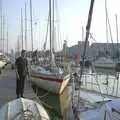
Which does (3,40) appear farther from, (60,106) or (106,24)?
(60,106)

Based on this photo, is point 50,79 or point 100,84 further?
point 100,84

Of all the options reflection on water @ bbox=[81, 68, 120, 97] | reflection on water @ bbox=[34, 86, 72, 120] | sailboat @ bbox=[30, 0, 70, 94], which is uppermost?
sailboat @ bbox=[30, 0, 70, 94]

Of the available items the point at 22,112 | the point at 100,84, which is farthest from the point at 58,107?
the point at 100,84

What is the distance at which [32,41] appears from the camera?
1416 inches

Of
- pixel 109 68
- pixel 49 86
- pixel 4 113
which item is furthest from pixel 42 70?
pixel 109 68

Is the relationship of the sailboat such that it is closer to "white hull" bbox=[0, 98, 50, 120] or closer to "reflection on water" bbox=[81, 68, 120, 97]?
"reflection on water" bbox=[81, 68, 120, 97]

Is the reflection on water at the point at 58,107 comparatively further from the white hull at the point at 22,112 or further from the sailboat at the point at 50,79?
the white hull at the point at 22,112

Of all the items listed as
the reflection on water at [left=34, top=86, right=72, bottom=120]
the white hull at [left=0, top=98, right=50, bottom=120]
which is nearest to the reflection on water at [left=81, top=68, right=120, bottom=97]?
the reflection on water at [left=34, top=86, right=72, bottom=120]

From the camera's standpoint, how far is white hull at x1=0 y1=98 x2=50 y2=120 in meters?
7.27

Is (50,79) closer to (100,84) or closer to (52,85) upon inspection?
(52,85)

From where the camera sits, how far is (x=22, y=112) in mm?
7441

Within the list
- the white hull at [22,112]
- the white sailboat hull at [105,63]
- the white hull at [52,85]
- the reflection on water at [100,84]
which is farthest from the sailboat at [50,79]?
the white sailboat hull at [105,63]

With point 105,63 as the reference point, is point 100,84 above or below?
below

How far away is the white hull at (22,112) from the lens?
23.8 feet
